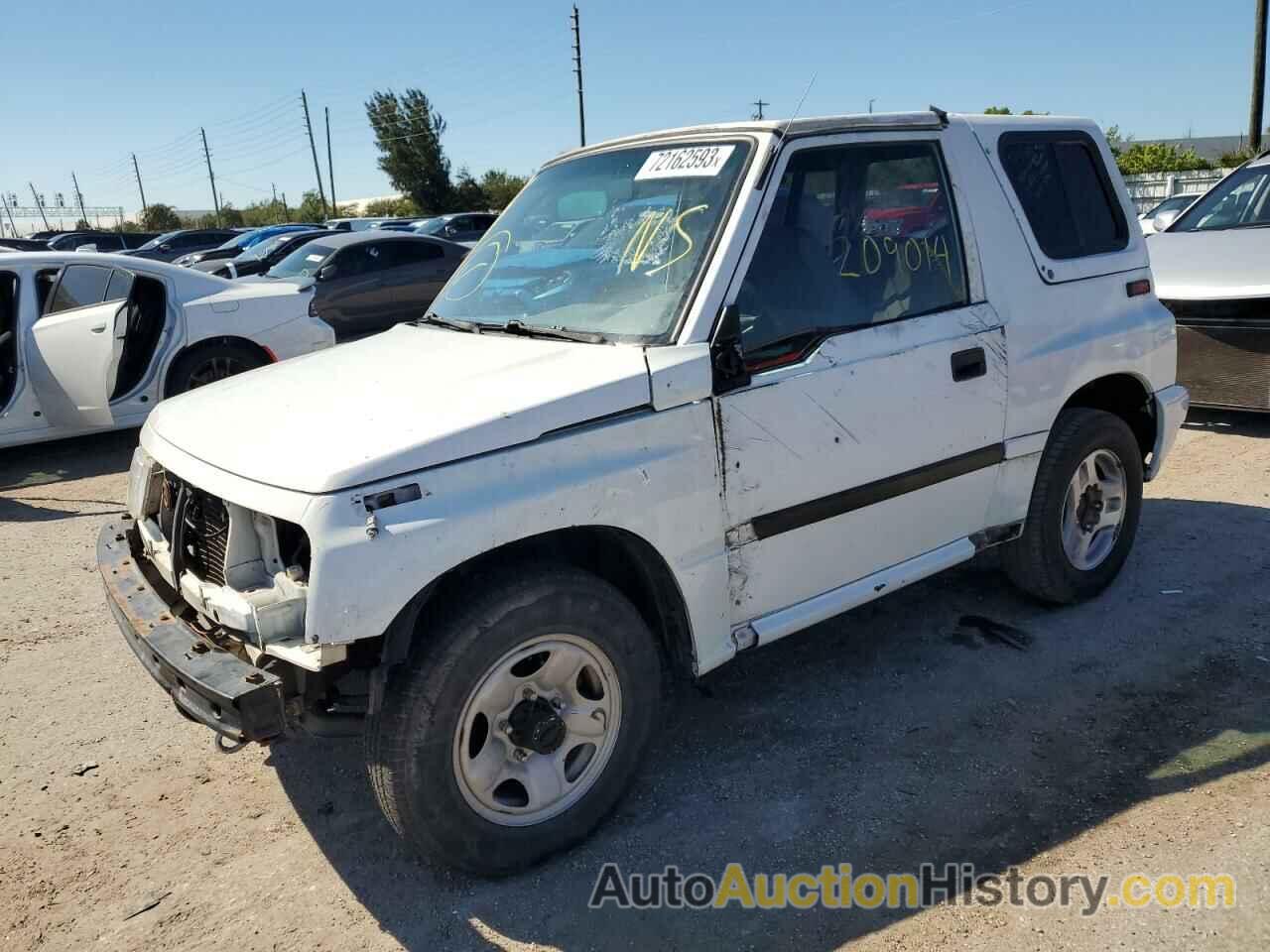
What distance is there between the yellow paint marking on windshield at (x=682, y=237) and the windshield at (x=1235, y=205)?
6.34m

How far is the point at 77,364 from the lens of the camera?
7.17 m

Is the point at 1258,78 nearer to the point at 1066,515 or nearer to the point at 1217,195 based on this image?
the point at 1217,195

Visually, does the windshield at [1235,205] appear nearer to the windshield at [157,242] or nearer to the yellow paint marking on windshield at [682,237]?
the yellow paint marking on windshield at [682,237]

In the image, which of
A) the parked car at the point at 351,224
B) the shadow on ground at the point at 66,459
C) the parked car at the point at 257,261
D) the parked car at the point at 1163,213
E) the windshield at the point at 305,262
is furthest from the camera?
the parked car at the point at 351,224

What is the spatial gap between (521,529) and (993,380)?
202cm

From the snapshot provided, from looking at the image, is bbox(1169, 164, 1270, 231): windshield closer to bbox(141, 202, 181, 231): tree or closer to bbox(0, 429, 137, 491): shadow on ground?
bbox(0, 429, 137, 491): shadow on ground

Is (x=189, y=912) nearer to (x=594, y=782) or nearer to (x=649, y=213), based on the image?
(x=594, y=782)

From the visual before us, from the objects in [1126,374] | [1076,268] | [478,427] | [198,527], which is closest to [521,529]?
[478,427]

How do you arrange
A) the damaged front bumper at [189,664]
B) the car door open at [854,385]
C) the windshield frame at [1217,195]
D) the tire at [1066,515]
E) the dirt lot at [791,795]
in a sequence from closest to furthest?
the damaged front bumper at [189,664] → the dirt lot at [791,795] → the car door open at [854,385] → the tire at [1066,515] → the windshield frame at [1217,195]

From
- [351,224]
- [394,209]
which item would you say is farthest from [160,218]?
[351,224]

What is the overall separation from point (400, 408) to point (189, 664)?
2.93 ft

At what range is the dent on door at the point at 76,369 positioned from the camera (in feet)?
23.5

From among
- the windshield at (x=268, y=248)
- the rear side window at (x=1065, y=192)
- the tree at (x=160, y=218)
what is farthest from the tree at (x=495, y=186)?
the rear side window at (x=1065, y=192)

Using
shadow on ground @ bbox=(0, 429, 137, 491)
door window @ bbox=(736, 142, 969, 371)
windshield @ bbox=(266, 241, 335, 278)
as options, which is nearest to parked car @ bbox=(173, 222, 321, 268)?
windshield @ bbox=(266, 241, 335, 278)
